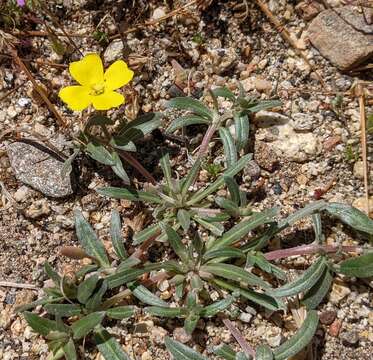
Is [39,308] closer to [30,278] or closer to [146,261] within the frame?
[30,278]

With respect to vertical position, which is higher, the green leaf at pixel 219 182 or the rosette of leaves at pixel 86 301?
the green leaf at pixel 219 182

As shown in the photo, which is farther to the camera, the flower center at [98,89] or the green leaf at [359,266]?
the flower center at [98,89]

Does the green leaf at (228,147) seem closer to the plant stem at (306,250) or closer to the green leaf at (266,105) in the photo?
the green leaf at (266,105)

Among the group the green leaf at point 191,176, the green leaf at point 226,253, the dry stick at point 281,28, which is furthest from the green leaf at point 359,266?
the dry stick at point 281,28

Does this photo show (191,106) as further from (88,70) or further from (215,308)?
(215,308)

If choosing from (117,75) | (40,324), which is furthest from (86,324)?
(117,75)
